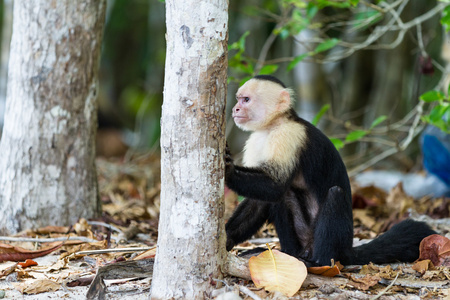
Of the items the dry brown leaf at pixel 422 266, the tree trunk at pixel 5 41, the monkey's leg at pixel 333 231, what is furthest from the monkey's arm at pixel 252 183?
the tree trunk at pixel 5 41

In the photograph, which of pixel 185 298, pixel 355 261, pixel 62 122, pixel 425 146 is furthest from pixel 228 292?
pixel 425 146

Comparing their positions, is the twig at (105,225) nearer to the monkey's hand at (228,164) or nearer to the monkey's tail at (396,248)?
the monkey's hand at (228,164)

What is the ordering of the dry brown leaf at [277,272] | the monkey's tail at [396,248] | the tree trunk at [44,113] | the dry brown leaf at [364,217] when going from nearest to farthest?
1. the dry brown leaf at [277,272]
2. the monkey's tail at [396,248]
3. the tree trunk at [44,113]
4. the dry brown leaf at [364,217]

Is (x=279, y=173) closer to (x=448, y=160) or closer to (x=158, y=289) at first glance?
(x=158, y=289)

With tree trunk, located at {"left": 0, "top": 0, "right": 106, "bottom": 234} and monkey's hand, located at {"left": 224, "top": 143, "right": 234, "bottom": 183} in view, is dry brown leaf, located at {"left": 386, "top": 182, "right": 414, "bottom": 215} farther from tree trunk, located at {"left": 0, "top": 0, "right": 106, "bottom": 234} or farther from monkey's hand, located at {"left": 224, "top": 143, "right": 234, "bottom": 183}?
tree trunk, located at {"left": 0, "top": 0, "right": 106, "bottom": 234}

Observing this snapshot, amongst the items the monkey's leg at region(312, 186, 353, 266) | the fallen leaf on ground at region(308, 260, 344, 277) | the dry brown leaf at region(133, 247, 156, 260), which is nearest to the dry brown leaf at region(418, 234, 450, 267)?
the monkey's leg at region(312, 186, 353, 266)

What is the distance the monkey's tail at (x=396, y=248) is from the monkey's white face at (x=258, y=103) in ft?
2.86

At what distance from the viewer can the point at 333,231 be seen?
2.68 meters

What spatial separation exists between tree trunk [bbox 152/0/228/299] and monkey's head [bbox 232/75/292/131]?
2.44ft

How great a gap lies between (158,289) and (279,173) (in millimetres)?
861

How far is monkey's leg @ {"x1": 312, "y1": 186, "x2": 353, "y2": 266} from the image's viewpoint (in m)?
2.68

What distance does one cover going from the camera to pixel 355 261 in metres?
2.82

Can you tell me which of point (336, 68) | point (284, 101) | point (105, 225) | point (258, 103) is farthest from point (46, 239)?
point (336, 68)

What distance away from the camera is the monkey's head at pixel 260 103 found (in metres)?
2.91
